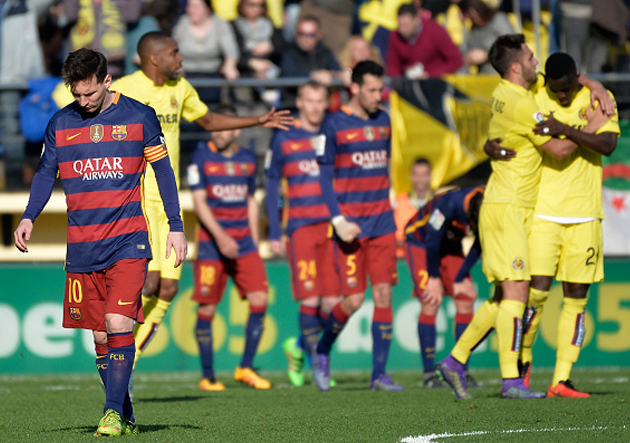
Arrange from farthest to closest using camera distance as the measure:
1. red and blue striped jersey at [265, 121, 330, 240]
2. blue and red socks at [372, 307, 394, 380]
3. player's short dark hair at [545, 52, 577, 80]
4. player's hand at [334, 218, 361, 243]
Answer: red and blue striped jersey at [265, 121, 330, 240] → blue and red socks at [372, 307, 394, 380] → player's hand at [334, 218, 361, 243] → player's short dark hair at [545, 52, 577, 80]

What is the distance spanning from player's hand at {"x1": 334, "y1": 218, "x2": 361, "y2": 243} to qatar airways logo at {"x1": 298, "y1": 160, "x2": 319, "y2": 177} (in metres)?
1.96

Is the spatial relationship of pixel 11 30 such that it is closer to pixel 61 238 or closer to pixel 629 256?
pixel 61 238

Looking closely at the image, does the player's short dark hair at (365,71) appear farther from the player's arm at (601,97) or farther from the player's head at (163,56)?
the player's arm at (601,97)

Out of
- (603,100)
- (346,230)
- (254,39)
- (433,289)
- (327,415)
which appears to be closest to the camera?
(327,415)

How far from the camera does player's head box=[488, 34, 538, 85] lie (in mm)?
7473

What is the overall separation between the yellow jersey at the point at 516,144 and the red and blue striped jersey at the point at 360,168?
143 cm

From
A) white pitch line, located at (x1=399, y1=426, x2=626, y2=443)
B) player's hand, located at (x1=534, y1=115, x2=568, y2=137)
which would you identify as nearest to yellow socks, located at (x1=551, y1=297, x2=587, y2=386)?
player's hand, located at (x1=534, y1=115, x2=568, y2=137)

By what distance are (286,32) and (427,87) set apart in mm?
2416

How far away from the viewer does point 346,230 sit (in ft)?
27.9

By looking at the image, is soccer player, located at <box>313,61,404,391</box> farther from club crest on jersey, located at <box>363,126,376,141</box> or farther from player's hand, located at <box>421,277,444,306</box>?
player's hand, located at <box>421,277,444,306</box>

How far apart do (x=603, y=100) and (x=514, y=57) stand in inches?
28.6

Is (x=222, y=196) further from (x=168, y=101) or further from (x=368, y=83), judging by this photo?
(x=168, y=101)

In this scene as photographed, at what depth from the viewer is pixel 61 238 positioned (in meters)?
13.7

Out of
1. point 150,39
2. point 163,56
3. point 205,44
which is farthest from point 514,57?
point 205,44
